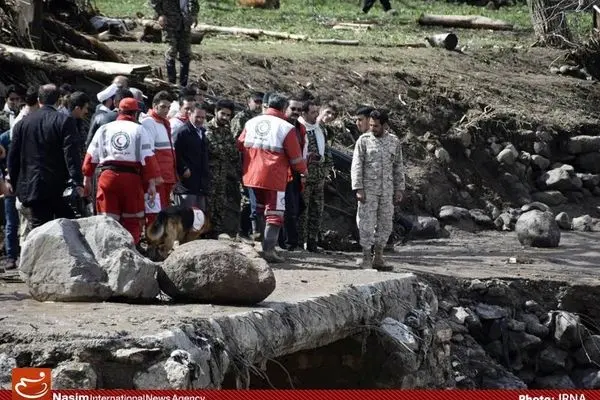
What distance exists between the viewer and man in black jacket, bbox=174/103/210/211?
1466cm

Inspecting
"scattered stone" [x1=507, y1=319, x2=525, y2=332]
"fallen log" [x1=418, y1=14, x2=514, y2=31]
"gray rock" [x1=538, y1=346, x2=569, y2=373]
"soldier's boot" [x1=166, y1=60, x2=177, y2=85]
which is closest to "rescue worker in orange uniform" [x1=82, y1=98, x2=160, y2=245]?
"scattered stone" [x1=507, y1=319, x2=525, y2=332]

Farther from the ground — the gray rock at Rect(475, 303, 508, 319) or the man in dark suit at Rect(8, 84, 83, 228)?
the man in dark suit at Rect(8, 84, 83, 228)

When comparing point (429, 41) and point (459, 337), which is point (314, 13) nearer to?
point (429, 41)

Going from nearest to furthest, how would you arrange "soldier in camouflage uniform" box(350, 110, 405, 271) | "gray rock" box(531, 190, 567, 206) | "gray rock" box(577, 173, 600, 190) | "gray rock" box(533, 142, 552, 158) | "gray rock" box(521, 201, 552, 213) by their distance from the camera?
"soldier in camouflage uniform" box(350, 110, 405, 271) → "gray rock" box(521, 201, 552, 213) → "gray rock" box(531, 190, 567, 206) → "gray rock" box(577, 173, 600, 190) → "gray rock" box(533, 142, 552, 158)

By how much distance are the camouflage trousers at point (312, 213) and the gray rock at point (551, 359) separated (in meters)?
2.97

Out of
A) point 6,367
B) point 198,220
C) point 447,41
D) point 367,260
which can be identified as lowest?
point 6,367

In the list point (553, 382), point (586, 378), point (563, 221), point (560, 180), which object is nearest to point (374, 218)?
point (553, 382)

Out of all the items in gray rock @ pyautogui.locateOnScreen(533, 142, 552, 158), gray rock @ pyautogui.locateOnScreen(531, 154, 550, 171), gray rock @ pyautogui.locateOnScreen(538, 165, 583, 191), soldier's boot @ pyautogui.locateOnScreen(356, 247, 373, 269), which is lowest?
soldier's boot @ pyautogui.locateOnScreen(356, 247, 373, 269)

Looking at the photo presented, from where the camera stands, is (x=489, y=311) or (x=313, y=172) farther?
(x=313, y=172)

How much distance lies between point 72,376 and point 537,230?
36.1 ft

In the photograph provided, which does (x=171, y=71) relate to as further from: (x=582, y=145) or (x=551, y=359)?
(x=582, y=145)

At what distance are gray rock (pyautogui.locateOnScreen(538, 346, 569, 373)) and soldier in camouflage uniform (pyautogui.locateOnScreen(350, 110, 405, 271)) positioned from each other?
236 centimetres

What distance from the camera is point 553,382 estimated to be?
15656 millimetres

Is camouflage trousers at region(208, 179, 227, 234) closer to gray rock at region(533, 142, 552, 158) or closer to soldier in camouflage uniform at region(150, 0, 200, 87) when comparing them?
soldier in camouflage uniform at region(150, 0, 200, 87)
